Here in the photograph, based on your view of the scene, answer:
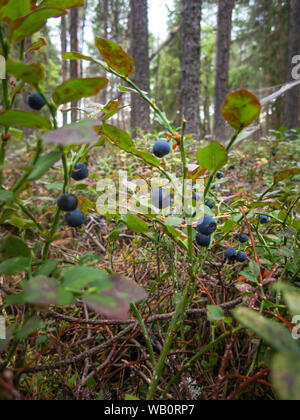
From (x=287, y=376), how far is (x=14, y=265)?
1.67ft

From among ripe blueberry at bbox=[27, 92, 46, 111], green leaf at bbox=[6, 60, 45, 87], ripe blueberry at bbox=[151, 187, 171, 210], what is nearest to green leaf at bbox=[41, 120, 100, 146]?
green leaf at bbox=[6, 60, 45, 87]

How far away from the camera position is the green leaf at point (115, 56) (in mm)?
648

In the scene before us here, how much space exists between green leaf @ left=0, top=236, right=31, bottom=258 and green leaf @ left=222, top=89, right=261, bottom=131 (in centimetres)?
52

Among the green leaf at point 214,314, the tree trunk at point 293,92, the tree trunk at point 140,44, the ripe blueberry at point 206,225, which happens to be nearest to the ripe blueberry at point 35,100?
the ripe blueberry at point 206,225

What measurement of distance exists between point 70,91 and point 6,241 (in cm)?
34

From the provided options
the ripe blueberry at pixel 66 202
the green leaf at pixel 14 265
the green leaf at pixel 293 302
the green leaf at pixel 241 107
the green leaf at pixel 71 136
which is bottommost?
the green leaf at pixel 293 302

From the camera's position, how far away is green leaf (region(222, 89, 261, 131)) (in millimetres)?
532

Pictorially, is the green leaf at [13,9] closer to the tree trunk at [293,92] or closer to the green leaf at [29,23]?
the green leaf at [29,23]

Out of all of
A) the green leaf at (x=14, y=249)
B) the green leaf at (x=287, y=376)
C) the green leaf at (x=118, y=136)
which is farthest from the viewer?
the green leaf at (x=118, y=136)

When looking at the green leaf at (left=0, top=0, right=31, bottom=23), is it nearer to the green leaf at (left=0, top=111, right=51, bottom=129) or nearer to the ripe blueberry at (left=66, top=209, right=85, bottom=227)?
the green leaf at (left=0, top=111, right=51, bottom=129)

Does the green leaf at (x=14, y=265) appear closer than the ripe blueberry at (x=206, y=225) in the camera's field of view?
Yes

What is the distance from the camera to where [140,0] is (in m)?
5.29

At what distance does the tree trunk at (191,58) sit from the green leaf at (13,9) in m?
4.18

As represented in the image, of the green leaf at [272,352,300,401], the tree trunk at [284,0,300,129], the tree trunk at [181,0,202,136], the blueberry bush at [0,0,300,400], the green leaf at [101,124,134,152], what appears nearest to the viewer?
the green leaf at [272,352,300,401]
